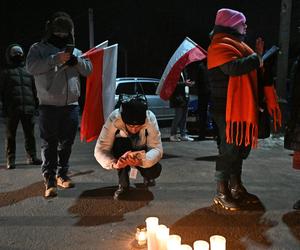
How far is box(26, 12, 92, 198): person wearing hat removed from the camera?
457cm

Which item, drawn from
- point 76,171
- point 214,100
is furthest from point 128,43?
point 214,100

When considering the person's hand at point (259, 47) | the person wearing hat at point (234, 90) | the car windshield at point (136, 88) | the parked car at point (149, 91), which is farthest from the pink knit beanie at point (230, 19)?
the parked car at point (149, 91)

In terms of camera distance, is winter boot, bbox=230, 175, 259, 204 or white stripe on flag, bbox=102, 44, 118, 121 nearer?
winter boot, bbox=230, 175, 259, 204

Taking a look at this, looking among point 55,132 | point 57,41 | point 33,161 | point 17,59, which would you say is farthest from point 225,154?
point 17,59

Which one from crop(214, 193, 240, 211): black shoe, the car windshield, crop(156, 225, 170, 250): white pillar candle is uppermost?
crop(156, 225, 170, 250): white pillar candle

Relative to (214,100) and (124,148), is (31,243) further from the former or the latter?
(214,100)

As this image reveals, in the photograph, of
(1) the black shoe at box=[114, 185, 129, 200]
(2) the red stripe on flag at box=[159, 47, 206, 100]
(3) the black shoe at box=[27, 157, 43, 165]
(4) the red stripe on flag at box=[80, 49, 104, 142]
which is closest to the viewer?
(1) the black shoe at box=[114, 185, 129, 200]

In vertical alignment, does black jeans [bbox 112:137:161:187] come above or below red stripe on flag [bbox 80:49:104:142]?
below

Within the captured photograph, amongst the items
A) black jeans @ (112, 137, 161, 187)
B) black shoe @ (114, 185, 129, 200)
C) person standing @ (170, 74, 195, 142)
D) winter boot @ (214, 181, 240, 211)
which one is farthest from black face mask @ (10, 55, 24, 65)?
winter boot @ (214, 181, 240, 211)

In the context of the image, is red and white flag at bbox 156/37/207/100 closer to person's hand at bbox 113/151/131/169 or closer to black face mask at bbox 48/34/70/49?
black face mask at bbox 48/34/70/49

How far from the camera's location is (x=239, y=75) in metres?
4.03

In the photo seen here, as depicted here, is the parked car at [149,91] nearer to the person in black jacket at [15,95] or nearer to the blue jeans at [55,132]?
the person in black jacket at [15,95]

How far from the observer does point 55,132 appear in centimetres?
478

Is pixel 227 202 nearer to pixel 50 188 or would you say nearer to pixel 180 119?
pixel 50 188
